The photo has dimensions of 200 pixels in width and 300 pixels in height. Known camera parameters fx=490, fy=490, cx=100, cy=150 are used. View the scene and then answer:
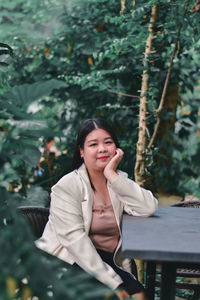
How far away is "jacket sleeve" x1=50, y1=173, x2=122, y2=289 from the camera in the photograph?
2.25m

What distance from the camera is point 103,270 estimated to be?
2203 mm

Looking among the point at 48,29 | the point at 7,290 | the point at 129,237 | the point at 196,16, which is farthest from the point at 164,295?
the point at 48,29

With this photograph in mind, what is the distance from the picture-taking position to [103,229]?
258cm

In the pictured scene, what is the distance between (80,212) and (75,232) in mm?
155

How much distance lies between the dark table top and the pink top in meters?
0.09

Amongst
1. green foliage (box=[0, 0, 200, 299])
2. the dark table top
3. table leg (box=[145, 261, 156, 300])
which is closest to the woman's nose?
the dark table top

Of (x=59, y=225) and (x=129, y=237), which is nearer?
(x=129, y=237)

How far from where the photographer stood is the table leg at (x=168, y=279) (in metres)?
2.02

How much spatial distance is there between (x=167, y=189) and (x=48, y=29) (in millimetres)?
2442

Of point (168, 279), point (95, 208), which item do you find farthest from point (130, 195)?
point (168, 279)

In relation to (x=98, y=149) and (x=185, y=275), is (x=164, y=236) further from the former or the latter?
(x=185, y=275)

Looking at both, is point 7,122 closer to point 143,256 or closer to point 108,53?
point 143,256

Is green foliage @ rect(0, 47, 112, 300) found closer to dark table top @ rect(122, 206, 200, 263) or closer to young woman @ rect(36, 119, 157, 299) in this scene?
dark table top @ rect(122, 206, 200, 263)

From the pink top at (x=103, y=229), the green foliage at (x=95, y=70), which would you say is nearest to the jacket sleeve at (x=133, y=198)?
the pink top at (x=103, y=229)
